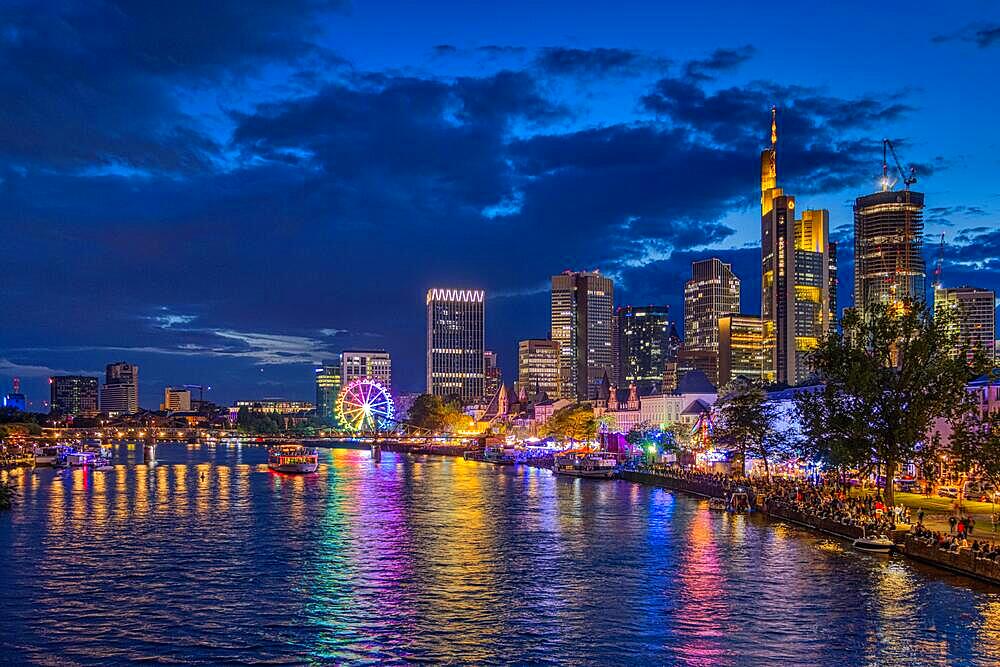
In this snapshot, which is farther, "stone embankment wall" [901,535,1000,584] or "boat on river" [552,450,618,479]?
"boat on river" [552,450,618,479]

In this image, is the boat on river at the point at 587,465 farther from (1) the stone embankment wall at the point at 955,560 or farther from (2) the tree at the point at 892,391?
(1) the stone embankment wall at the point at 955,560

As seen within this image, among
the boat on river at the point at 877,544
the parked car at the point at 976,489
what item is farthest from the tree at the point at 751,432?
the boat on river at the point at 877,544

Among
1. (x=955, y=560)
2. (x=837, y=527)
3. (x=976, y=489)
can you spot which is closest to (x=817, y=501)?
(x=837, y=527)

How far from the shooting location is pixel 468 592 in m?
58.8

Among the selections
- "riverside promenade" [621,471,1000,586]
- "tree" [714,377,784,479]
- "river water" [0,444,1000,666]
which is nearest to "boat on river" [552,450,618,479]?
→ "riverside promenade" [621,471,1000,586]

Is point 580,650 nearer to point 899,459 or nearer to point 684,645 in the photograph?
point 684,645

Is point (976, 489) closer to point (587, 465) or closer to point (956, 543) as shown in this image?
point (956, 543)

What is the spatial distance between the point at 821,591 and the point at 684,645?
575 inches

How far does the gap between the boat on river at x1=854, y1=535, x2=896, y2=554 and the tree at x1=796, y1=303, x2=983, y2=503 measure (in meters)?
9.89

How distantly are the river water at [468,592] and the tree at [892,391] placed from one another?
356 inches

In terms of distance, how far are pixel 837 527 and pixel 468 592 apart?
111ft

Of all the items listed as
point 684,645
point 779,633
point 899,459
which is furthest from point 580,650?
point 899,459

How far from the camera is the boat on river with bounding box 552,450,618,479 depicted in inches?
6206

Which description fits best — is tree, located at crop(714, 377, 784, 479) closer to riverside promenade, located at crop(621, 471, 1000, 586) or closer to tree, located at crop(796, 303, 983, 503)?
riverside promenade, located at crop(621, 471, 1000, 586)
